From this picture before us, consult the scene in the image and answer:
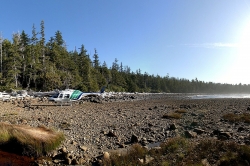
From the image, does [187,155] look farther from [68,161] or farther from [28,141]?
[28,141]

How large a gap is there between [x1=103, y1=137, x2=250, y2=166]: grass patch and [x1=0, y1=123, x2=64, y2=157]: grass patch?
321cm

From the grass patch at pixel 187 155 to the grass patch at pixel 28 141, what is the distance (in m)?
3.21

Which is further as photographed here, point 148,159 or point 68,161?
point 68,161

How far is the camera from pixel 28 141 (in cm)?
977

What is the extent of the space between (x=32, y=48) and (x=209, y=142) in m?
56.9

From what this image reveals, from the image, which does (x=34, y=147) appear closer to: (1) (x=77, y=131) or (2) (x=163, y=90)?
(1) (x=77, y=131)

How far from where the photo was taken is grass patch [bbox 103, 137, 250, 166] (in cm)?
792

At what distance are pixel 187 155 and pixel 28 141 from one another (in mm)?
7242

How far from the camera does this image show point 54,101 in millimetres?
31562

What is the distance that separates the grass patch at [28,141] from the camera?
9.65 meters

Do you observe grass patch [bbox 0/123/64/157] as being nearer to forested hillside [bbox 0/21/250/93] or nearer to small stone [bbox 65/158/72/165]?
small stone [bbox 65/158/72/165]

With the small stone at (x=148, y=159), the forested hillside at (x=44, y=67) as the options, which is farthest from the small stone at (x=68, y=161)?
the forested hillside at (x=44, y=67)

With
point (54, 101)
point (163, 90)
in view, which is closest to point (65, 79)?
point (54, 101)

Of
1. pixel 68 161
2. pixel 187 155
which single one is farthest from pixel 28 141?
pixel 187 155
